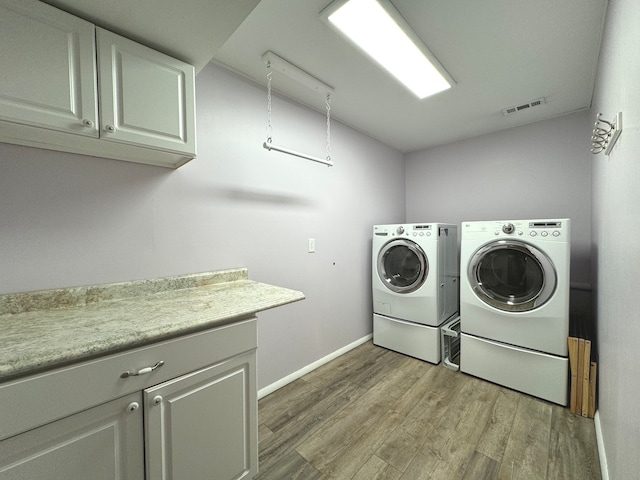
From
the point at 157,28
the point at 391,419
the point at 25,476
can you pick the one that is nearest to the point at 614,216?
the point at 391,419

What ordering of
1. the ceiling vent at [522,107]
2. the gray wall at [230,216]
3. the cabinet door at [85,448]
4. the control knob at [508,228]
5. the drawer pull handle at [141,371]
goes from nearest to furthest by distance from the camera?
1. the cabinet door at [85,448]
2. the drawer pull handle at [141,371]
3. the gray wall at [230,216]
4. the control knob at [508,228]
5. the ceiling vent at [522,107]

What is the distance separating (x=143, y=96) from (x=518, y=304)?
2639 millimetres

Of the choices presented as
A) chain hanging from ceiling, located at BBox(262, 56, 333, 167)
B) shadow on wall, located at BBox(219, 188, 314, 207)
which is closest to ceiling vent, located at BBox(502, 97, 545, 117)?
chain hanging from ceiling, located at BBox(262, 56, 333, 167)

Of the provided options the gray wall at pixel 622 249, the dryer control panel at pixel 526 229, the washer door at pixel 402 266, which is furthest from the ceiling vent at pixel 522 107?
the washer door at pixel 402 266

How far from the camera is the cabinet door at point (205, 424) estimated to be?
0.89 metres

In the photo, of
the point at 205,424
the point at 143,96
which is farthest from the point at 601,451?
the point at 143,96

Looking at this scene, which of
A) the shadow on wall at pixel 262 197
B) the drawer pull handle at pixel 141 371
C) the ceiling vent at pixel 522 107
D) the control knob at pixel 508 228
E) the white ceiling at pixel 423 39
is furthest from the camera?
the ceiling vent at pixel 522 107

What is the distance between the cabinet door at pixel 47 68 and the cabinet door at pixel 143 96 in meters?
0.04

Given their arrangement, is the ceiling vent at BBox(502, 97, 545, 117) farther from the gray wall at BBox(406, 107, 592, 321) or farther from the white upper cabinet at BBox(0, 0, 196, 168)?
the white upper cabinet at BBox(0, 0, 196, 168)

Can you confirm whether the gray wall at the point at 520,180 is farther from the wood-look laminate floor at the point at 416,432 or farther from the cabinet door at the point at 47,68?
the cabinet door at the point at 47,68

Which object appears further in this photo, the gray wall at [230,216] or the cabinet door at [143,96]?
the gray wall at [230,216]

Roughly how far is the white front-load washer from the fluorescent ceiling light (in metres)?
1.23

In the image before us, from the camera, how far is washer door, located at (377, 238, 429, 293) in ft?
7.85

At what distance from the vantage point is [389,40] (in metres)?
1.44
